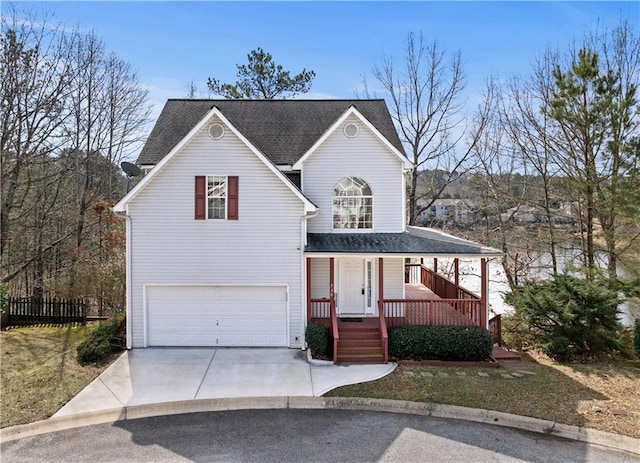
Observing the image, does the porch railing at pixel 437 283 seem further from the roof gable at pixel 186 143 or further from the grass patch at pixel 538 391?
the roof gable at pixel 186 143

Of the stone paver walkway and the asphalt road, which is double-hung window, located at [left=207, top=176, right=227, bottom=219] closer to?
the asphalt road

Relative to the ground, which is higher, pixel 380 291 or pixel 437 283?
pixel 380 291

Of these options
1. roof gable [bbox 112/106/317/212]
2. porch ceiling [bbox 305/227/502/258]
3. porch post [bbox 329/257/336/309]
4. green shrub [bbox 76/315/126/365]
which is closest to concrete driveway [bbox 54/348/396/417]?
green shrub [bbox 76/315/126/365]

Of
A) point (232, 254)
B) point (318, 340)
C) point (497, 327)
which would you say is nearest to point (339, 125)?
point (232, 254)

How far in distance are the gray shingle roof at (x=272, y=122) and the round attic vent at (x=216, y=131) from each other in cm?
196

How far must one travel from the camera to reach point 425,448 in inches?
295

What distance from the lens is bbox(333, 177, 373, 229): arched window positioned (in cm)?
1456

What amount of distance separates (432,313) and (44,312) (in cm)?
1667

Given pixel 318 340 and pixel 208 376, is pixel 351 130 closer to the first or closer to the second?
pixel 318 340

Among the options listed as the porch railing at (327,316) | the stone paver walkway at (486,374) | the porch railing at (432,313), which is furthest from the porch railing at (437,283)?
the porch railing at (327,316)

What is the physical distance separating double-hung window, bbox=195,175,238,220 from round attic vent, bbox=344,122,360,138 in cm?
436

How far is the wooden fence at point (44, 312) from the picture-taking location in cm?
1738

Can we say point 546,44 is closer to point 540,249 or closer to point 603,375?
point 540,249

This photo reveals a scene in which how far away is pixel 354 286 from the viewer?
1442 centimetres
